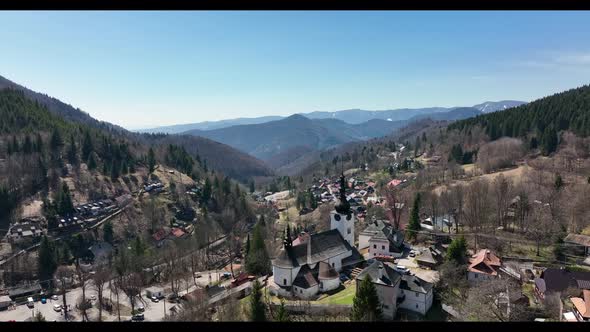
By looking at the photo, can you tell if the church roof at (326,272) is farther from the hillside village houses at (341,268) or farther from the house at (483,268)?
the house at (483,268)

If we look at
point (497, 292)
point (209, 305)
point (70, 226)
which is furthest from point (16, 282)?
point (497, 292)

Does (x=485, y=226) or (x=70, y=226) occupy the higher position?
(x=485, y=226)

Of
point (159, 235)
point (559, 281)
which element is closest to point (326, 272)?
point (559, 281)

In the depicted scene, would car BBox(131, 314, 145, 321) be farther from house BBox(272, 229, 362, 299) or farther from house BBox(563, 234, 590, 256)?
house BBox(563, 234, 590, 256)

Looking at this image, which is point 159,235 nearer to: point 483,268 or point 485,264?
point 483,268

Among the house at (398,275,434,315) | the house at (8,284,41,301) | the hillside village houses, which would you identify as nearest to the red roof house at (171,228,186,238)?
the house at (8,284,41,301)
